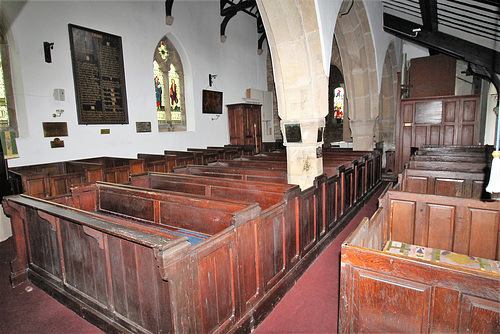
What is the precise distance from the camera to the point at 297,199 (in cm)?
314

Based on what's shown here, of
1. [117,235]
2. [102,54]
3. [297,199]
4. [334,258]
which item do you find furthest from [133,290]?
[102,54]

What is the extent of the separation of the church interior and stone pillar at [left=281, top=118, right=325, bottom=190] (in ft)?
0.07

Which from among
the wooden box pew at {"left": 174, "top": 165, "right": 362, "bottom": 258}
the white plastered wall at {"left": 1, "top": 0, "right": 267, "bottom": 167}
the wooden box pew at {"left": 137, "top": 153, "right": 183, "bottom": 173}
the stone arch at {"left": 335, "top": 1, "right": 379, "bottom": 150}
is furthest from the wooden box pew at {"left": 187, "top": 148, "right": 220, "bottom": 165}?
the stone arch at {"left": 335, "top": 1, "right": 379, "bottom": 150}

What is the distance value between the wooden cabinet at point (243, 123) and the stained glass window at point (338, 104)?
422cm

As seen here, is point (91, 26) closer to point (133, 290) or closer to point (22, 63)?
point (22, 63)

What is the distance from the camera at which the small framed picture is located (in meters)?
→ 10.3

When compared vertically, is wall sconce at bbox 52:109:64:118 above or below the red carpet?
above

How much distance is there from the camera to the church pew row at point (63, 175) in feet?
15.3

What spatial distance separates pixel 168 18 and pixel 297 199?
815 centimetres

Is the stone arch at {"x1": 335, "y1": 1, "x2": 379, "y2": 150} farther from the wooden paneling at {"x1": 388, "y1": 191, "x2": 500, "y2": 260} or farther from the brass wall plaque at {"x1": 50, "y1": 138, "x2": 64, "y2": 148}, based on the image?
the brass wall plaque at {"x1": 50, "y1": 138, "x2": 64, "y2": 148}

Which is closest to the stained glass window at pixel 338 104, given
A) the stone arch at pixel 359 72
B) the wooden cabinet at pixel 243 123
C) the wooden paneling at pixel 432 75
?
the wooden paneling at pixel 432 75

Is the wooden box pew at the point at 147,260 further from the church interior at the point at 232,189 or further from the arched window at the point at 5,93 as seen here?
the arched window at the point at 5,93

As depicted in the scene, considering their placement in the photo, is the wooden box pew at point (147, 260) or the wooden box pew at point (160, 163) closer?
the wooden box pew at point (147, 260)

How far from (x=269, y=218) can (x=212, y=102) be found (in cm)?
862
